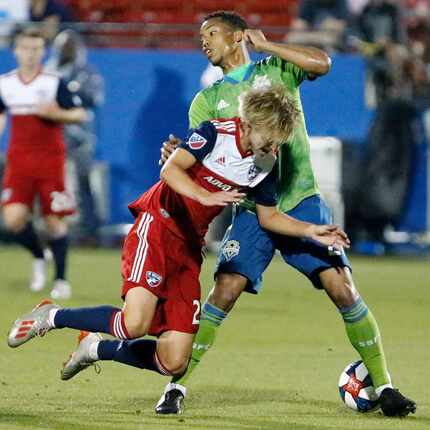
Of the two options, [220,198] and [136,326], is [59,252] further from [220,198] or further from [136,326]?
[220,198]

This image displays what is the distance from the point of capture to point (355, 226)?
17875 mm

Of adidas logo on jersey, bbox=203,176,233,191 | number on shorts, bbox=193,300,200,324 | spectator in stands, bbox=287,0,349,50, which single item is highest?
adidas logo on jersey, bbox=203,176,233,191

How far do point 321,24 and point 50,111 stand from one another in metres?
6.93

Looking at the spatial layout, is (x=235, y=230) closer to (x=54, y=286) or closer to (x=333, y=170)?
(x=54, y=286)

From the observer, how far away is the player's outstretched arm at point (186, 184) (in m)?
6.19

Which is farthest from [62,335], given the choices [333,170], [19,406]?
[333,170]

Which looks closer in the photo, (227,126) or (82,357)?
(227,126)

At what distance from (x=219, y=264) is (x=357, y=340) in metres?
0.83

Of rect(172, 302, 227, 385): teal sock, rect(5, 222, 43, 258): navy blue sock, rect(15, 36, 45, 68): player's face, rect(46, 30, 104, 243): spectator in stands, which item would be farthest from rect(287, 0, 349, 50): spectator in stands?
rect(172, 302, 227, 385): teal sock

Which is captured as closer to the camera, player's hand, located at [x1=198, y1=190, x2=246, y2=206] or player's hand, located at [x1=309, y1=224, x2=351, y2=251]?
player's hand, located at [x1=198, y1=190, x2=246, y2=206]

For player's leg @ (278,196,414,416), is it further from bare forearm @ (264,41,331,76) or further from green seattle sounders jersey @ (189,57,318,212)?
bare forearm @ (264,41,331,76)

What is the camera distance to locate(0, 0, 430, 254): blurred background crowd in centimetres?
1780

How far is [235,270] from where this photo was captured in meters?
7.10

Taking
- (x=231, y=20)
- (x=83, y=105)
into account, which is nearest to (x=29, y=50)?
(x=83, y=105)
